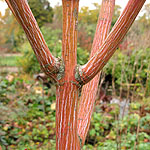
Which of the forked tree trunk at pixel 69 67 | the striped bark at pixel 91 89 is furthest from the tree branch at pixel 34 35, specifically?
the striped bark at pixel 91 89

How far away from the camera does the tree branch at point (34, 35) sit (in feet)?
2.08

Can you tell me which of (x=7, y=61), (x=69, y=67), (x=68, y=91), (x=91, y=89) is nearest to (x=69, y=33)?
(x=69, y=67)

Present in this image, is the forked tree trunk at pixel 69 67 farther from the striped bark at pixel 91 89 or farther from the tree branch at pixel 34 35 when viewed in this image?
the striped bark at pixel 91 89

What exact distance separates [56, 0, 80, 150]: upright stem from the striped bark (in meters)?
0.17

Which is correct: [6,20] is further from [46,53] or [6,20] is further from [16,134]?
[46,53]

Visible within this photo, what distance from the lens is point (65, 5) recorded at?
2.49 ft

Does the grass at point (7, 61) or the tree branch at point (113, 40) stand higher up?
the tree branch at point (113, 40)

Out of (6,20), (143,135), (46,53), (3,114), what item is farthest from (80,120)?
(6,20)

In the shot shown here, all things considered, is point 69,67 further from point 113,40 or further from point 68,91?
point 113,40

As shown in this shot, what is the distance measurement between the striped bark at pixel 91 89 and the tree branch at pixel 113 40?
0.99ft

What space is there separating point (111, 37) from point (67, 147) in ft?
1.76

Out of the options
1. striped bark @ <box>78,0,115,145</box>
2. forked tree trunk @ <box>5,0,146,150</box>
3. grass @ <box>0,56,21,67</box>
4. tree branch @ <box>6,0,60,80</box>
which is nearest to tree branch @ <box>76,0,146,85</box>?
forked tree trunk @ <box>5,0,146,150</box>

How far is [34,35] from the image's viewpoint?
0.68m

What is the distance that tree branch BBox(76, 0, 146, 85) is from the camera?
2.19 feet
